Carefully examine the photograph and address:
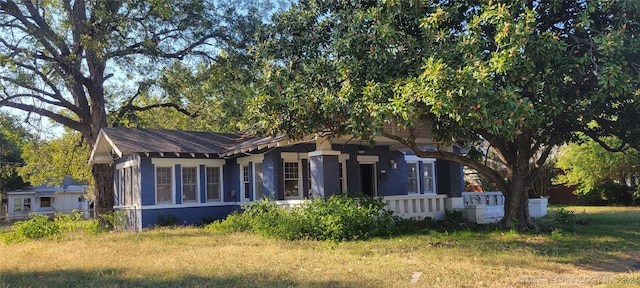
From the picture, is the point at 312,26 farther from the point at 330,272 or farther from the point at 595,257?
the point at 595,257

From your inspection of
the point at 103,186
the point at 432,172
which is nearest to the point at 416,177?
the point at 432,172

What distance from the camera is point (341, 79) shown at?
11078 mm

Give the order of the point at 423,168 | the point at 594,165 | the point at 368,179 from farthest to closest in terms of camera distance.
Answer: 1. the point at 594,165
2. the point at 423,168
3. the point at 368,179

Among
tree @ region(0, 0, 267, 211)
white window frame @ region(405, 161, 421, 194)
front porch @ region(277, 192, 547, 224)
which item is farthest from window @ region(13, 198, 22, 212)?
white window frame @ region(405, 161, 421, 194)

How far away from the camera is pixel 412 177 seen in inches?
826

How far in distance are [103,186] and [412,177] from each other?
43.3 feet

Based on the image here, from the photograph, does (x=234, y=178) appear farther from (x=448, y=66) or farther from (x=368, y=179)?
(x=448, y=66)

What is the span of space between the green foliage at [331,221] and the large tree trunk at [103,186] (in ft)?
31.2

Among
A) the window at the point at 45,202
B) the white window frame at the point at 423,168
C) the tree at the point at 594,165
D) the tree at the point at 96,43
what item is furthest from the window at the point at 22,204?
the tree at the point at 594,165

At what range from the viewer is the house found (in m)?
46.7

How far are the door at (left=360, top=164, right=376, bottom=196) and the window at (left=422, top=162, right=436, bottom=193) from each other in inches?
119

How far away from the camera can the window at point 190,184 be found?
766 inches

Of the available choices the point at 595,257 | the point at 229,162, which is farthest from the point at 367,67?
the point at 229,162

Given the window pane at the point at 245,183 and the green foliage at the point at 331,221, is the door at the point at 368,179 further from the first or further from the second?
the window pane at the point at 245,183
